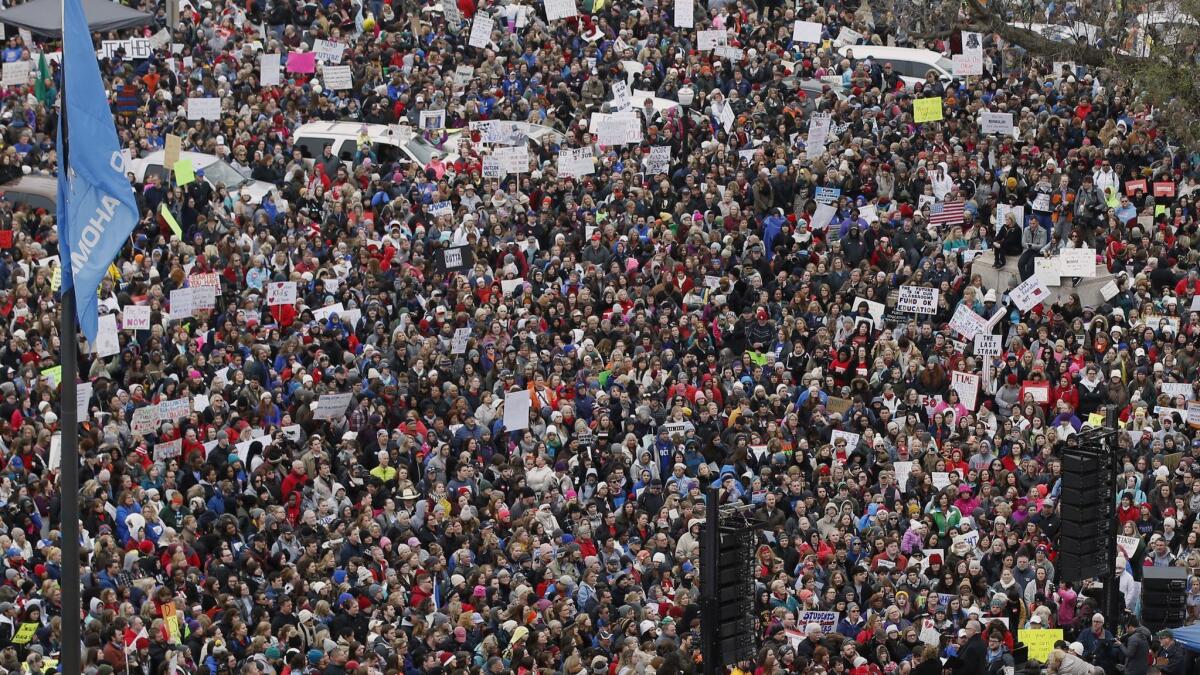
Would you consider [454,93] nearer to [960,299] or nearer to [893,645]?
[960,299]

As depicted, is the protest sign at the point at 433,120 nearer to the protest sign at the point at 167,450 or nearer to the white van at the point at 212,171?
the white van at the point at 212,171

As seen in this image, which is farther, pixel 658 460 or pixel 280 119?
pixel 280 119

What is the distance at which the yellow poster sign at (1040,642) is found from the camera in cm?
Result: 2377

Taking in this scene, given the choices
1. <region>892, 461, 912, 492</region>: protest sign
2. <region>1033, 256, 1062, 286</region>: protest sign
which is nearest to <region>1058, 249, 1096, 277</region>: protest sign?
<region>1033, 256, 1062, 286</region>: protest sign

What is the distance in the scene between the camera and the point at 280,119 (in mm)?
37094

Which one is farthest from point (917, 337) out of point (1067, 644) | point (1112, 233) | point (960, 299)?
point (1067, 644)

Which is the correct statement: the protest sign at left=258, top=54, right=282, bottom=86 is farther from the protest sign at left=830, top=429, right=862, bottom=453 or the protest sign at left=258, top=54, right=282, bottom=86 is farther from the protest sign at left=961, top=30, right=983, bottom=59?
the protest sign at left=830, top=429, right=862, bottom=453

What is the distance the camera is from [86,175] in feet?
56.2

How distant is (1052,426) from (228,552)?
32.3 ft

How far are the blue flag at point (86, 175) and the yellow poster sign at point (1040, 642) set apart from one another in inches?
426

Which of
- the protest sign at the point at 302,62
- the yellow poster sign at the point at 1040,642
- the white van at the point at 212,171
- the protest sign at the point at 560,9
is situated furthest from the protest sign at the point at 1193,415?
the protest sign at the point at 302,62

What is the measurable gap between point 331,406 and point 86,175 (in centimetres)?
1154

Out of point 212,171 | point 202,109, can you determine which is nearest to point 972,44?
point 212,171

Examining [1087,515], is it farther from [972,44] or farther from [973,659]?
[972,44]
